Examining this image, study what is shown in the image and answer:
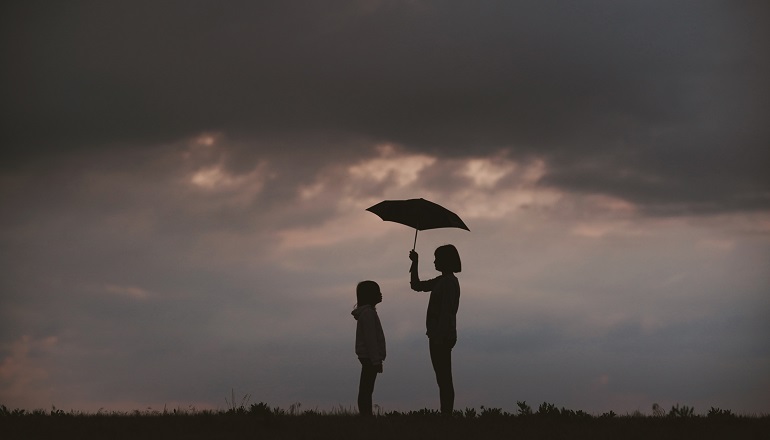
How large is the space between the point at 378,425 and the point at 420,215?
394 centimetres

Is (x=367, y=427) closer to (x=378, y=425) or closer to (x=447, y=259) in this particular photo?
(x=378, y=425)

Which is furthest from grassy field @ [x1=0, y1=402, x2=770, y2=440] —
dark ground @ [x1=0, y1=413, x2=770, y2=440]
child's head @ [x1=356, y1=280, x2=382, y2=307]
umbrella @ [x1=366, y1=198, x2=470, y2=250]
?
umbrella @ [x1=366, y1=198, x2=470, y2=250]

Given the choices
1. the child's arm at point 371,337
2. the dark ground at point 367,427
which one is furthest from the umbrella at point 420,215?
the dark ground at point 367,427

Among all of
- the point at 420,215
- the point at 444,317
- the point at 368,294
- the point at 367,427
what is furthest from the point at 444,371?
the point at 420,215

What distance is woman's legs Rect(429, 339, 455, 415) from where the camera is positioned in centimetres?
1486

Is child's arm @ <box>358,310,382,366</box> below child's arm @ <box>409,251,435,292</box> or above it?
below

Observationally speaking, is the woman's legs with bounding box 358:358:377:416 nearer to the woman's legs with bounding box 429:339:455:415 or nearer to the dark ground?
the dark ground

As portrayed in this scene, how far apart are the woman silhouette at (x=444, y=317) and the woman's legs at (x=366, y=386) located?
1044 mm

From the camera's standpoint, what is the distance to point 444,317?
14.8 metres

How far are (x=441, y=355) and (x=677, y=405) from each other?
440cm

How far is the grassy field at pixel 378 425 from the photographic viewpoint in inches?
516

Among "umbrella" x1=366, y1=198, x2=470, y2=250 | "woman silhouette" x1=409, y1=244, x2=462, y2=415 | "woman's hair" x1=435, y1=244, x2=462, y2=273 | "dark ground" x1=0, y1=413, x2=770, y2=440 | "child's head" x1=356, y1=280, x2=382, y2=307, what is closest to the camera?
"dark ground" x1=0, y1=413, x2=770, y2=440

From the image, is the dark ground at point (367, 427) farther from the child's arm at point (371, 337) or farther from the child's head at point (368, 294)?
the child's head at point (368, 294)

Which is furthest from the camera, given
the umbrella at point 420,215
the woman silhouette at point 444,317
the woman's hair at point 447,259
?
the umbrella at point 420,215
